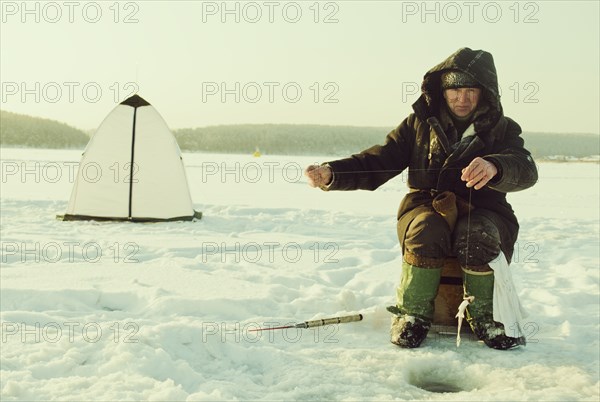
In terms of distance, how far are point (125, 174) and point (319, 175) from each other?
20.1ft

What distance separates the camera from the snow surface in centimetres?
252

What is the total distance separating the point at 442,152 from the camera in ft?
10.7

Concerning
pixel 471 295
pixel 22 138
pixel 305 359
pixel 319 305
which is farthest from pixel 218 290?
pixel 22 138

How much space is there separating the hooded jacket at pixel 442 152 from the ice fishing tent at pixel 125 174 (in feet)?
19.3

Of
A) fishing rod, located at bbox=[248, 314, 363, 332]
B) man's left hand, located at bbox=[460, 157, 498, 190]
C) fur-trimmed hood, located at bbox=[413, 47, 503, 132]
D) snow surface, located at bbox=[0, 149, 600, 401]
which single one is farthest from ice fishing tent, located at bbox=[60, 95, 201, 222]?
man's left hand, located at bbox=[460, 157, 498, 190]

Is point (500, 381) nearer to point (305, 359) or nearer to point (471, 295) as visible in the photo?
point (471, 295)

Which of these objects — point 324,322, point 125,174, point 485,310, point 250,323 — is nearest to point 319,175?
point 324,322

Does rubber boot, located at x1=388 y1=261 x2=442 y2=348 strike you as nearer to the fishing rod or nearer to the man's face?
the fishing rod

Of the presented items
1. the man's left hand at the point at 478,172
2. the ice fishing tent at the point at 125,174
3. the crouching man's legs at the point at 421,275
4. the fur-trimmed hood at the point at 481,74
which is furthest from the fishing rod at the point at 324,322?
the ice fishing tent at the point at 125,174

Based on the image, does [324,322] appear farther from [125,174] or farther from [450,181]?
[125,174]

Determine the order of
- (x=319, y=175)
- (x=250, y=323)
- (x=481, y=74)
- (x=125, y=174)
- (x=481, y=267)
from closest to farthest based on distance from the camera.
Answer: (x=481, y=267)
(x=481, y=74)
(x=319, y=175)
(x=250, y=323)
(x=125, y=174)

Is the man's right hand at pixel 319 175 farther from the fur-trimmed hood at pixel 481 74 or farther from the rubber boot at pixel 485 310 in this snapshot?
the rubber boot at pixel 485 310

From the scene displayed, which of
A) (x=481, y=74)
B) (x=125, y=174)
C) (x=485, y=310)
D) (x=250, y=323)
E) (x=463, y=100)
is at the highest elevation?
(x=481, y=74)

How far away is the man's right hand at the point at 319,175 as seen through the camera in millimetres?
3305
